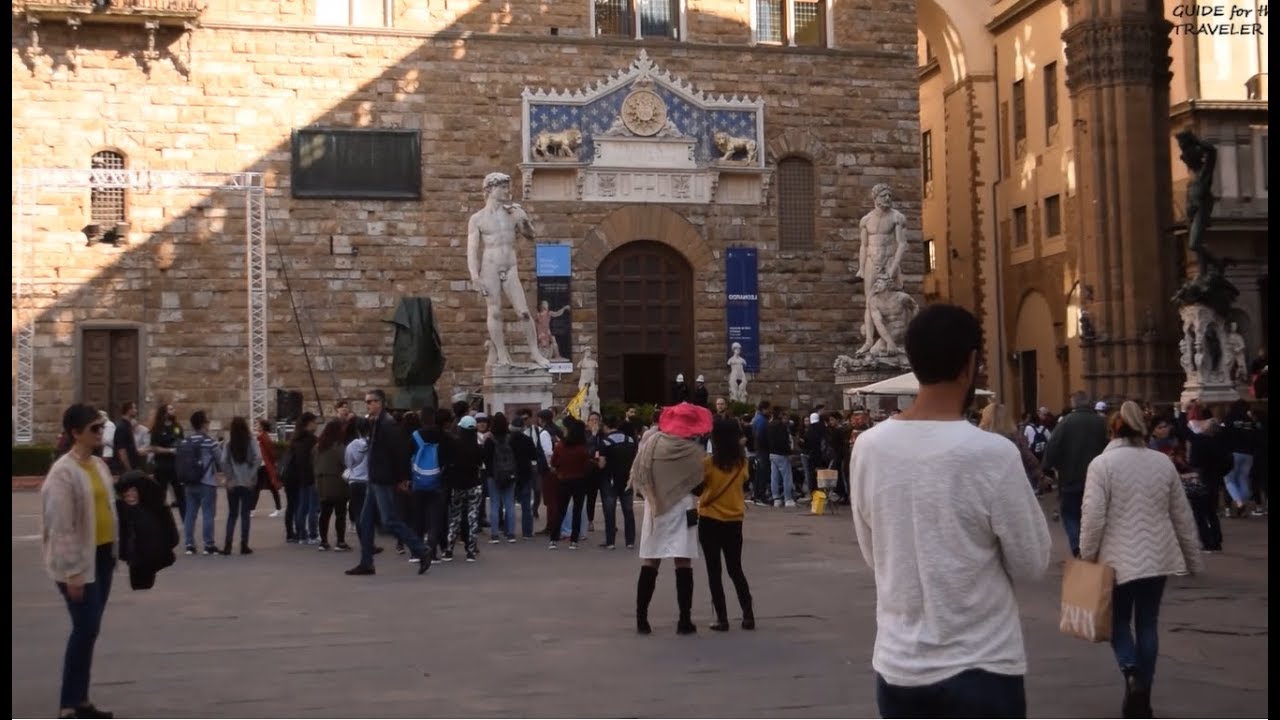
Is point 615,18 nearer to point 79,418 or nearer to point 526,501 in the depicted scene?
point 526,501

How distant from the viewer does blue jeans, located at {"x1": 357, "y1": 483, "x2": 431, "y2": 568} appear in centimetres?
1456

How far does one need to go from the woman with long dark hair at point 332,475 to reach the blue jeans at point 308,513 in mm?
246

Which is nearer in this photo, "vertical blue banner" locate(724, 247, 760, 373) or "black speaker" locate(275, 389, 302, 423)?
"black speaker" locate(275, 389, 302, 423)

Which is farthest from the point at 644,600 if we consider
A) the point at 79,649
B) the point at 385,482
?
the point at 385,482

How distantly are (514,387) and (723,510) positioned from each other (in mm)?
13015

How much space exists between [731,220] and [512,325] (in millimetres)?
4859

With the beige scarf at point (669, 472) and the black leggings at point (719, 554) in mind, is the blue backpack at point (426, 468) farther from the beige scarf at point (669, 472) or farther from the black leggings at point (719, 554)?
the black leggings at point (719, 554)

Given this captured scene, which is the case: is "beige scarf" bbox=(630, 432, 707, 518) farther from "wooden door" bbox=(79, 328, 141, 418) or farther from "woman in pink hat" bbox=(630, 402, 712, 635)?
"wooden door" bbox=(79, 328, 141, 418)

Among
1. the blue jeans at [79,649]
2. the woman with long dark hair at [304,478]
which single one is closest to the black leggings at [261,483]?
the woman with long dark hair at [304,478]

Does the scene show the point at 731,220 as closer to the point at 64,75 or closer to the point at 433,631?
the point at 64,75

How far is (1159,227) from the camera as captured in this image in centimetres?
2580

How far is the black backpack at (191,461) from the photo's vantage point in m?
16.5

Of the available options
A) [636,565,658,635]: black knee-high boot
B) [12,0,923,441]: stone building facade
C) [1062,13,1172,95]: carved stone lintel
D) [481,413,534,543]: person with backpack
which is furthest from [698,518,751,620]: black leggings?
[12,0,923,441]: stone building facade

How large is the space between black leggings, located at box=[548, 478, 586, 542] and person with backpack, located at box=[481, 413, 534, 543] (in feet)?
2.55
